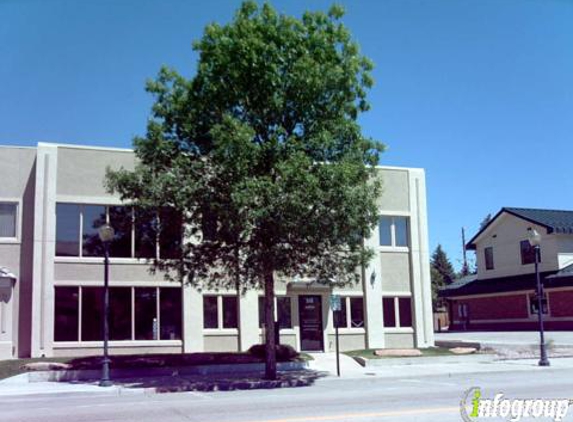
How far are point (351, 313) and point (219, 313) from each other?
5.99 m

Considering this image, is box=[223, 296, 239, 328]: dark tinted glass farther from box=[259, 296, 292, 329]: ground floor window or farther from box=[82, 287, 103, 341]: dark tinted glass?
box=[82, 287, 103, 341]: dark tinted glass

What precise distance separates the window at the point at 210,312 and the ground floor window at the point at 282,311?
1.90 metres

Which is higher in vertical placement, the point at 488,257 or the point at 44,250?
the point at 488,257

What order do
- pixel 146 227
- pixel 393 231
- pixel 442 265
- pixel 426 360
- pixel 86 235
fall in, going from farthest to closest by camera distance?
pixel 442 265 < pixel 393 231 < pixel 86 235 < pixel 426 360 < pixel 146 227

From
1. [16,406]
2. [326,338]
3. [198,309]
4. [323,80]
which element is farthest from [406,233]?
[16,406]

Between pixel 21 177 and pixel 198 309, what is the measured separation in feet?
28.5

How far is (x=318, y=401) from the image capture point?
48.7ft

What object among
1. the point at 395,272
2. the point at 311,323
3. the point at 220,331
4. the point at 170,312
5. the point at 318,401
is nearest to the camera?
the point at 318,401

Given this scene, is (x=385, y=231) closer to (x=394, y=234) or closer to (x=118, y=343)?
(x=394, y=234)

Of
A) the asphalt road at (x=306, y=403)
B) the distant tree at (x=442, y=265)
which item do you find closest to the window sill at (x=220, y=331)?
the asphalt road at (x=306, y=403)

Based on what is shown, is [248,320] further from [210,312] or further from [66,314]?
[66,314]

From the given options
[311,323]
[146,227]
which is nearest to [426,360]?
[311,323]

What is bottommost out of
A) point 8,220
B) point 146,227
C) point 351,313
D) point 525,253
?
point 351,313

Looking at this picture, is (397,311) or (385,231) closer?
(397,311)
